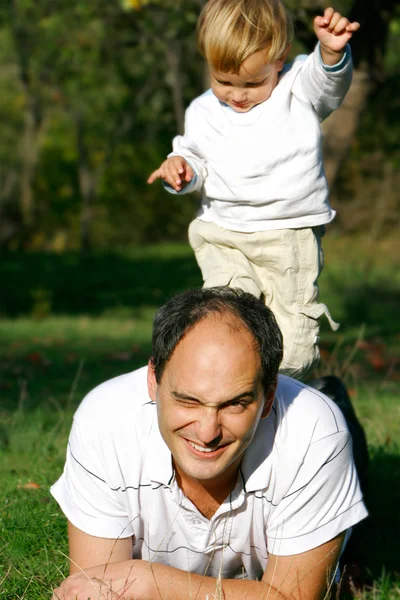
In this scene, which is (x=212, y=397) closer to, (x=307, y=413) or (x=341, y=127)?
(x=307, y=413)

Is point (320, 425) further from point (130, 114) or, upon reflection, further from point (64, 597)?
point (130, 114)

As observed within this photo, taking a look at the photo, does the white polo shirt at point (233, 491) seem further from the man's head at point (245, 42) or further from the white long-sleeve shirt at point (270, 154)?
the man's head at point (245, 42)

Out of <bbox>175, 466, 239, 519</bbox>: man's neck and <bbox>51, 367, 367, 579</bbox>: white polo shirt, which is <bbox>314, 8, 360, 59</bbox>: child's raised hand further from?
<bbox>175, 466, 239, 519</bbox>: man's neck

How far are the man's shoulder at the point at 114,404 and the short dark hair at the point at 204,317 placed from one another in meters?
0.22

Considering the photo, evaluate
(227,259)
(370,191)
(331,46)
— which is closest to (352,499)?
(227,259)

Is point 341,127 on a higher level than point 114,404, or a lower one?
higher

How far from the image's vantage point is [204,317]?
119 inches

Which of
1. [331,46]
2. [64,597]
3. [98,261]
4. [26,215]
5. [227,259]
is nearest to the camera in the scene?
[64,597]

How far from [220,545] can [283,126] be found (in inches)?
67.6

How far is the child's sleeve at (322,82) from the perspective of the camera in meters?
3.63

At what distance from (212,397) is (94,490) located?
2.00 ft

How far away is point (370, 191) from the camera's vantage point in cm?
2377

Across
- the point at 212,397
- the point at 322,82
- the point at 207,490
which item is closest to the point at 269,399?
the point at 212,397

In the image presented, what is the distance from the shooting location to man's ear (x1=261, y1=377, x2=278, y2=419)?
3116mm
